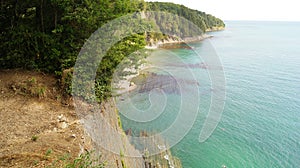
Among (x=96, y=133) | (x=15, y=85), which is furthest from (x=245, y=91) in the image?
(x=15, y=85)

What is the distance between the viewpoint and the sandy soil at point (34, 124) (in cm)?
545

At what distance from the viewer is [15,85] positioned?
8617 millimetres

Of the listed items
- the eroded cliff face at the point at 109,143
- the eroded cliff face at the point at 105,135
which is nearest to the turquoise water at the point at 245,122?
the eroded cliff face at the point at 109,143

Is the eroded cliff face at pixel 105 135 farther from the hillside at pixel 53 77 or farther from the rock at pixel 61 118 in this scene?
the rock at pixel 61 118

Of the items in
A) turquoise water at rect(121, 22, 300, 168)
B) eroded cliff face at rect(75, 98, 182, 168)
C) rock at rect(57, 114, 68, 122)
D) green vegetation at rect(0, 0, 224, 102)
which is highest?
green vegetation at rect(0, 0, 224, 102)

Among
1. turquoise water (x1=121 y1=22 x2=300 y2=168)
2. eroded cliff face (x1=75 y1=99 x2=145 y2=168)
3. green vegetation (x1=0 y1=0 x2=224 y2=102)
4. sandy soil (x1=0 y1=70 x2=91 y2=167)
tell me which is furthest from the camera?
turquoise water (x1=121 y1=22 x2=300 y2=168)

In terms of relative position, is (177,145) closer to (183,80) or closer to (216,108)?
(216,108)

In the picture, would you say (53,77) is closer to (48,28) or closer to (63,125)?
(48,28)

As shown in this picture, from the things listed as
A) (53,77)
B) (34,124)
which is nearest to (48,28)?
(53,77)

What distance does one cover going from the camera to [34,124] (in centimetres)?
702

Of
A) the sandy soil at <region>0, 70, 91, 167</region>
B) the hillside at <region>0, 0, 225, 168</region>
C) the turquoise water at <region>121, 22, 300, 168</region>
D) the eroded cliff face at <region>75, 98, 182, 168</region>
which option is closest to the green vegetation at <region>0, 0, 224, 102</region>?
the hillside at <region>0, 0, 225, 168</region>

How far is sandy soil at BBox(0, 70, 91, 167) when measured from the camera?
5.45 meters

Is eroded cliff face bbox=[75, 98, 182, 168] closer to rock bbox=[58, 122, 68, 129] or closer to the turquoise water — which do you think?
rock bbox=[58, 122, 68, 129]

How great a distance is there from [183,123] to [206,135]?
8.56 feet
